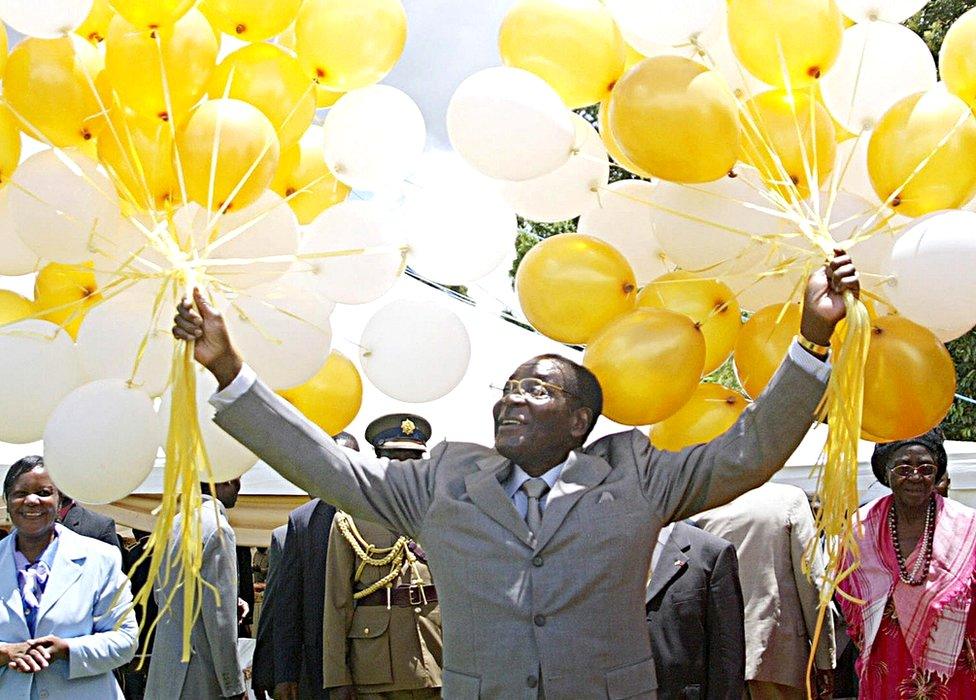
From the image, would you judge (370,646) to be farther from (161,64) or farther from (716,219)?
(161,64)

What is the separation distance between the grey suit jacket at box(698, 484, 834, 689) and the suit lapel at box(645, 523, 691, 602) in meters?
0.53

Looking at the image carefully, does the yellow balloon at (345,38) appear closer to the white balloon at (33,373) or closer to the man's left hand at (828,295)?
the white balloon at (33,373)

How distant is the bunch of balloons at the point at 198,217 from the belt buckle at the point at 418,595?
5.01 ft

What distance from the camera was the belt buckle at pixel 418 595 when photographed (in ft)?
16.4

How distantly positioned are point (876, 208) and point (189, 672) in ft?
11.2

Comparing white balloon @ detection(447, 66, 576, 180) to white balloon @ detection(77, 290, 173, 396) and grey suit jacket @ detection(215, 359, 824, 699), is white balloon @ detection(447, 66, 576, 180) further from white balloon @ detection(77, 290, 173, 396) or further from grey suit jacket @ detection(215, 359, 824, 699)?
white balloon @ detection(77, 290, 173, 396)

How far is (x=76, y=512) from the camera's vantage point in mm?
6621

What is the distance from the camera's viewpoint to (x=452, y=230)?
3.48m

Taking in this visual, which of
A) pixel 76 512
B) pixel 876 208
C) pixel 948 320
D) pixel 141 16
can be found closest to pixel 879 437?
pixel 948 320

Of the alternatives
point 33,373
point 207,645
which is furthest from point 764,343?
point 207,645

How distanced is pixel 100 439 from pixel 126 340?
1.16 feet

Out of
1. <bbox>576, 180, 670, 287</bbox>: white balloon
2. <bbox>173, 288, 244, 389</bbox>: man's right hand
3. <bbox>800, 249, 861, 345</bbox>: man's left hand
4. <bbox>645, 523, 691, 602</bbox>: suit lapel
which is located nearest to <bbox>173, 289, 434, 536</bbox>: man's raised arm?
<bbox>173, 288, 244, 389</bbox>: man's right hand

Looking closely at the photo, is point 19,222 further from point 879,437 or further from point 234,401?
point 879,437

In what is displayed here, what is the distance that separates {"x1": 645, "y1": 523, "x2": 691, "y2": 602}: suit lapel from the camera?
462 centimetres
